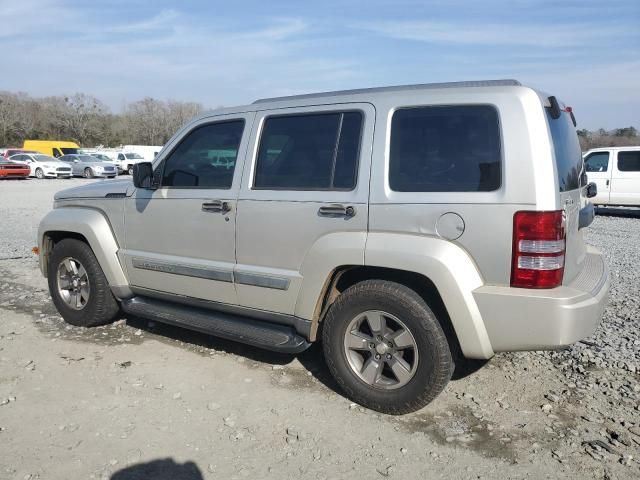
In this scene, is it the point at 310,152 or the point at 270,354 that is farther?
the point at 270,354

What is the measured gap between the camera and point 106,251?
4918mm

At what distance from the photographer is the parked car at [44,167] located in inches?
1299

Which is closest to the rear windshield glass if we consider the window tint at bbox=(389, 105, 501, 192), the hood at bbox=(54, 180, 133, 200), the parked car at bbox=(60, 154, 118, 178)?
the window tint at bbox=(389, 105, 501, 192)

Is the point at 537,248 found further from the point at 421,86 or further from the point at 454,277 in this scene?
the point at 421,86

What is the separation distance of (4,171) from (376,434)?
32.7 metres

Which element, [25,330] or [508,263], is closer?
[508,263]

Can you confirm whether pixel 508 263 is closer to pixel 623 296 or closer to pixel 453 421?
Answer: pixel 453 421

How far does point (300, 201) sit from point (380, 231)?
2.06ft

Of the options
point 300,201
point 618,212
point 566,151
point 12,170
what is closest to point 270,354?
point 300,201

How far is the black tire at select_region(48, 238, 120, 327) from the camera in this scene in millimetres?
5079

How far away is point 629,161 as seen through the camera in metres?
15.2

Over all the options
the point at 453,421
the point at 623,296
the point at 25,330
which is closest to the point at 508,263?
the point at 453,421

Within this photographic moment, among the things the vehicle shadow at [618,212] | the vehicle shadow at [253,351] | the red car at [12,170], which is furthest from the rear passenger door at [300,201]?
the red car at [12,170]

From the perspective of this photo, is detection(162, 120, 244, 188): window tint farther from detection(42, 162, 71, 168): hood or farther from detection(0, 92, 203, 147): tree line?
detection(0, 92, 203, 147): tree line
